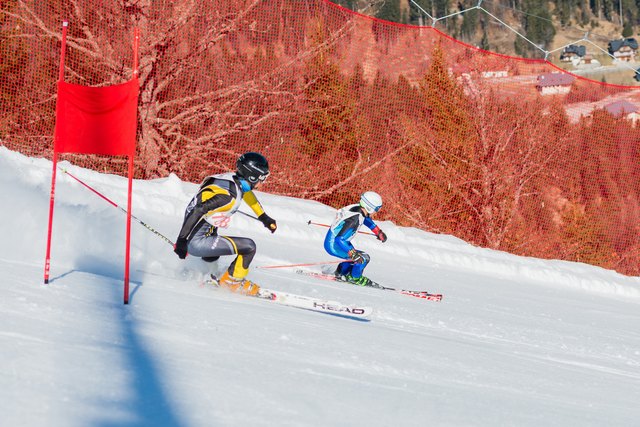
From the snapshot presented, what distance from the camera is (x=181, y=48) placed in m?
14.1

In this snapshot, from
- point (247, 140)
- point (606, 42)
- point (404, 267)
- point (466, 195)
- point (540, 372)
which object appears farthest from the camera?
point (606, 42)

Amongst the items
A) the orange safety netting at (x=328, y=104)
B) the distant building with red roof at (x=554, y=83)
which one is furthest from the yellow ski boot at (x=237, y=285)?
the distant building with red roof at (x=554, y=83)

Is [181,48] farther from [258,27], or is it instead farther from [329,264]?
[329,264]

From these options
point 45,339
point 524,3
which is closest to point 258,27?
point 45,339

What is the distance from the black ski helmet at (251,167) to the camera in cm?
591

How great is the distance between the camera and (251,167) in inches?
233

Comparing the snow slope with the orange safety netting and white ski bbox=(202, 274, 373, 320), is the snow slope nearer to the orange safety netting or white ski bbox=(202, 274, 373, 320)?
white ski bbox=(202, 274, 373, 320)

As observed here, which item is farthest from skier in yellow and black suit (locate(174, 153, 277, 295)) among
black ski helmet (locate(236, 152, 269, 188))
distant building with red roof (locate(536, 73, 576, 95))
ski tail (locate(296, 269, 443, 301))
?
distant building with red roof (locate(536, 73, 576, 95))

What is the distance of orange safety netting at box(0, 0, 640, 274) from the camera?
1384 centimetres

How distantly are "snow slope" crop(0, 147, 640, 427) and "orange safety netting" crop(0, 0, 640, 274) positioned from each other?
17.9 feet

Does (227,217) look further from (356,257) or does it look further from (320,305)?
(356,257)

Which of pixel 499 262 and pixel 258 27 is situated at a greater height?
pixel 258 27

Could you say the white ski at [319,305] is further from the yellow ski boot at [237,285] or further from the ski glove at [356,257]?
the ski glove at [356,257]

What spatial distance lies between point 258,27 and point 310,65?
132 centimetres
